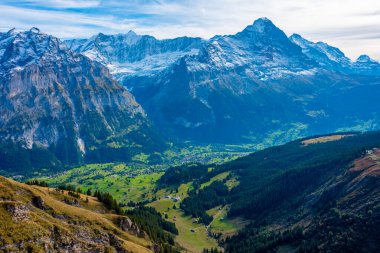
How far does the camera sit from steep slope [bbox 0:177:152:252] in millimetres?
113875

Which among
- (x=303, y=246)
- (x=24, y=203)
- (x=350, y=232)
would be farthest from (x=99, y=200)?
(x=350, y=232)

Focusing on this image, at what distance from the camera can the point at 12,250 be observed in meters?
107

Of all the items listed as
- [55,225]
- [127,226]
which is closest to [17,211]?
[55,225]

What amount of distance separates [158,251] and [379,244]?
92.7m

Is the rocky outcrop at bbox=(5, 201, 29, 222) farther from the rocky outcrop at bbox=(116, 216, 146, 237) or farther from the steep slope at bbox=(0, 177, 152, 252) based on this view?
the rocky outcrop at bbox=(116, 216, 146, 237)

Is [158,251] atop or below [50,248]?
below

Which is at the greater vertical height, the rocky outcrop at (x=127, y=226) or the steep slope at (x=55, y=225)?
the steep slope at (x=55, y=225)

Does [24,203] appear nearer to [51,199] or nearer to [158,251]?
[51,199]

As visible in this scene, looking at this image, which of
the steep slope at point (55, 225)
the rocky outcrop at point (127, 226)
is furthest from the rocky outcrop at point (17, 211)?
the rocky outcrop at point (127, 226)

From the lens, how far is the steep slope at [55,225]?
11388cm

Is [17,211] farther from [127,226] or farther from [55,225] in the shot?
[127,226]

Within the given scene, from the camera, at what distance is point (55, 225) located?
413ft

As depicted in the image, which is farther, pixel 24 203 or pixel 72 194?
pixel 72 194

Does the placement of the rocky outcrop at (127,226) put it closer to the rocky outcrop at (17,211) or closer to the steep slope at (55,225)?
the steep slope at (55,225)
